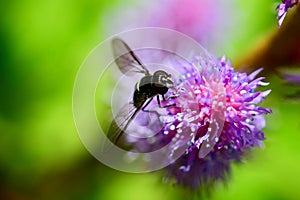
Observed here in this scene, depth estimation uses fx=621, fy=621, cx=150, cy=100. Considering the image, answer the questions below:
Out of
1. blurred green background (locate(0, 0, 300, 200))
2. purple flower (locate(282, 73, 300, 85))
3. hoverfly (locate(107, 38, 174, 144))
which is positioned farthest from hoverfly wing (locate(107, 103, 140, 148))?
blurred green background (locate(0, 0, 300, 200))

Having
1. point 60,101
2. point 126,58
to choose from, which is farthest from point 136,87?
point 60,101

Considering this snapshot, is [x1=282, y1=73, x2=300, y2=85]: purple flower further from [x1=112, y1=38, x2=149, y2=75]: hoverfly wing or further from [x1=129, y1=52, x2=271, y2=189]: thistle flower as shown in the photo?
[x1=112, y1=38, x2=149, y2=75]: hoverfly wing

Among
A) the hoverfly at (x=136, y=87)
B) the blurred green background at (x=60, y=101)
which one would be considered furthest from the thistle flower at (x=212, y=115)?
the blurred green background at (x=60, y=101)

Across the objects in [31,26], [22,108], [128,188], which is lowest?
[128,188]

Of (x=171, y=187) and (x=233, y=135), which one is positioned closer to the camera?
(x=233, y=135)

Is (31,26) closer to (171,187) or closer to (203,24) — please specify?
(203,24)

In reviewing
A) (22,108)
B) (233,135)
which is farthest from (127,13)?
(233,135)

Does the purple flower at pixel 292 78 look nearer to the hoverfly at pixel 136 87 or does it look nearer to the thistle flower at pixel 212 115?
the thistle flower at pixel 212 115

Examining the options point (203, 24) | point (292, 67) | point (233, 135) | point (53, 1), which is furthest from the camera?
point (53, 1)
